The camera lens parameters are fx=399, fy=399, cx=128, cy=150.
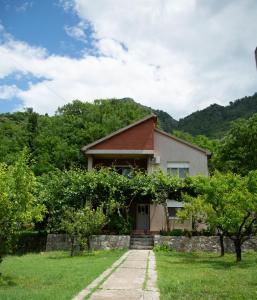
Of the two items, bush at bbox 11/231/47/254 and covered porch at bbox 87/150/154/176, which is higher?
covered porch at bbox 87/150/154/176

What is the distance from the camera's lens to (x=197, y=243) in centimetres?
2528

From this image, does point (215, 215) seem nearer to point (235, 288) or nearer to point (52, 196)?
point (235, 288)

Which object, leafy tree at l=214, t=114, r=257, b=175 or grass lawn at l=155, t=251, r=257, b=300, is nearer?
grass lawn at l=155, t=251, r=257, b=300

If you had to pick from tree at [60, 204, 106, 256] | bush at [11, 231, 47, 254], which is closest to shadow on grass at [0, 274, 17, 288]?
tree at [60, 204, 106, 256]

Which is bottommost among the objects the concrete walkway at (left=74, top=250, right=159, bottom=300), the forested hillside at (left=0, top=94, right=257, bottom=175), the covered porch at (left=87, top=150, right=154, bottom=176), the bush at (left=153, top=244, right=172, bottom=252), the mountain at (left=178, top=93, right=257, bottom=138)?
the concrete walkway at (left=74, top=250, right=159, bottom=300)

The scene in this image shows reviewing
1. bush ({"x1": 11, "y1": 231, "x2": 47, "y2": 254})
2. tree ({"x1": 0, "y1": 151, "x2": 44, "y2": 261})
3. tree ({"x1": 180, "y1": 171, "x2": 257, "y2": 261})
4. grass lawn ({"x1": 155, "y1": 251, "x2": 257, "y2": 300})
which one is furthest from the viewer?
bush ({"x1": 11, "y1": 231, "x2": 47, "y2": 254})

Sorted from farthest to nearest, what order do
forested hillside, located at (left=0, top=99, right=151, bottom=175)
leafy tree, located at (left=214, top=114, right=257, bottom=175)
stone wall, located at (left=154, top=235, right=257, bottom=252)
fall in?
forested hillside, located at (left=0, top=99, right=151, bottom=175) → leafy tree, located at (left=214, top=114, right=257, bottom=175) → stone wall, located at (left=154, top=235, right=257, bottom=252)

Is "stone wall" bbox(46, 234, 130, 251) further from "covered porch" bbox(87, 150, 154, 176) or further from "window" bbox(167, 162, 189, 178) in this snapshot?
"window" bbox(167, 162, 189, 178)

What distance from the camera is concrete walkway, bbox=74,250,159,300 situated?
955cm

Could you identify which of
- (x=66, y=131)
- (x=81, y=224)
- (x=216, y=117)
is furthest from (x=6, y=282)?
(x=216, y=117)

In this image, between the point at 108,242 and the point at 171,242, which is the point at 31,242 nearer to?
the point at 108,242

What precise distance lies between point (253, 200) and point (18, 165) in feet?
36.5

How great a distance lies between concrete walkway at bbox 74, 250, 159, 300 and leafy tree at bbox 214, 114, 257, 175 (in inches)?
1083

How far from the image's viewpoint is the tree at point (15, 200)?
12.8 metres
